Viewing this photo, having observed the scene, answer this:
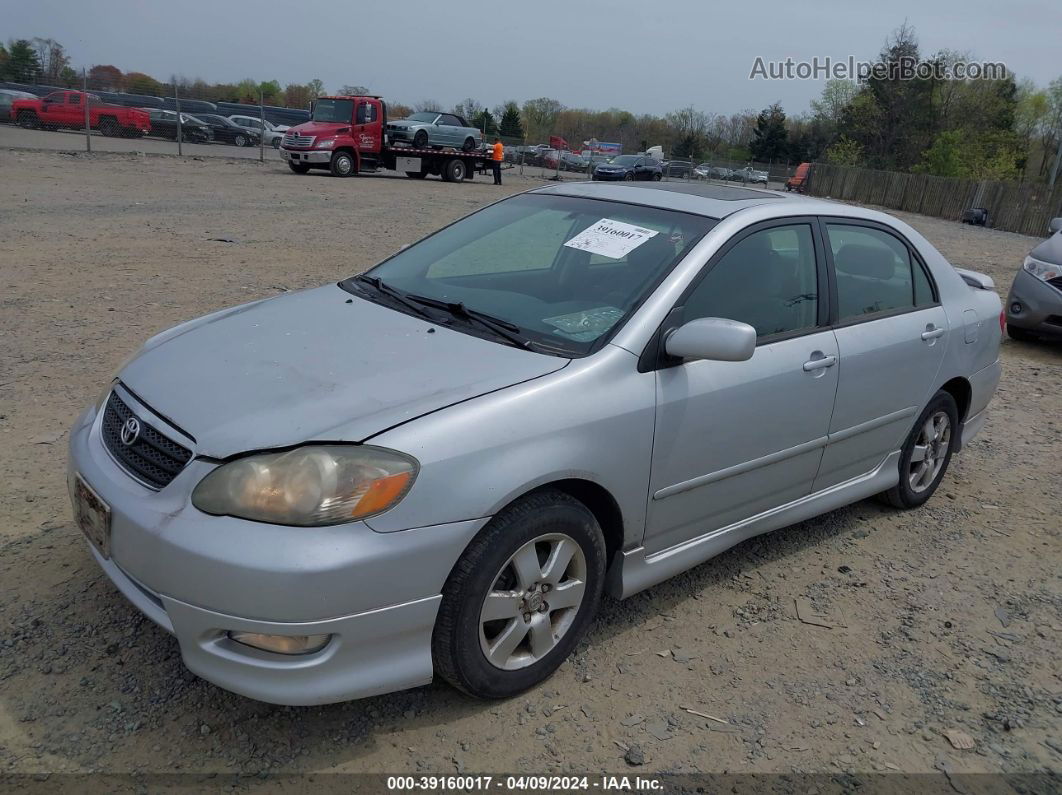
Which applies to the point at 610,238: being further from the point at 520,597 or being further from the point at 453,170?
the point at 453,170

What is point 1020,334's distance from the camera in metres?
9.07

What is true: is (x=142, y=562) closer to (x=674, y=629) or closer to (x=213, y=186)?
(x=674, y=629)

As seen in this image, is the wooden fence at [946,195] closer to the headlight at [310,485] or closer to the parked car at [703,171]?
the parked car at [703,171]

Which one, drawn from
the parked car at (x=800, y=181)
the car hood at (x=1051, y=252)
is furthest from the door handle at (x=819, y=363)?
the parked car at (x=800, y=181)

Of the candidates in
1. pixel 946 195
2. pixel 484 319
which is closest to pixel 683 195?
pixel 484 319

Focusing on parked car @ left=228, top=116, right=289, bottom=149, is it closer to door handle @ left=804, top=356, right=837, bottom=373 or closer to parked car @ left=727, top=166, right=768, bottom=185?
parked car @ left=727, top=166, right=768, bottom=185

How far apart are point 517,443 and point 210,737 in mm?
1262

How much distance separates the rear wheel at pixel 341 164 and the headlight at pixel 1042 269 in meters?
19.9

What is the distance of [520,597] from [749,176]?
5030cm

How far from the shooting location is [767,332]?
3398mm

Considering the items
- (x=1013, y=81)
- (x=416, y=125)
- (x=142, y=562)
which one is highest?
(x=1013, y=81)

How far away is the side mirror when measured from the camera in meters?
2.82

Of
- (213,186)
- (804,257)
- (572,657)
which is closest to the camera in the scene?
(572,657)

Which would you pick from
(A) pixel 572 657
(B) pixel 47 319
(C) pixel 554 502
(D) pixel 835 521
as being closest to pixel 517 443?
(C) pixel 554 502
